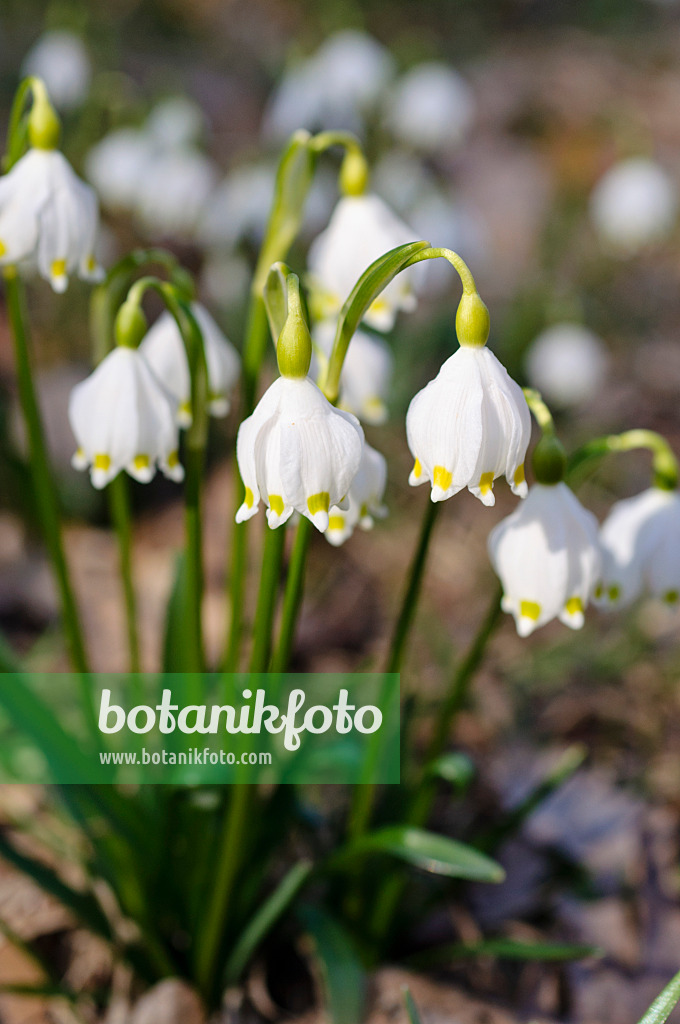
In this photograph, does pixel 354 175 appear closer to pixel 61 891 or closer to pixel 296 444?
pixel 296 444

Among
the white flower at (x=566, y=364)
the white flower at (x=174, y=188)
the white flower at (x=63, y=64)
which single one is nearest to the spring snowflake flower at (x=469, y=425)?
the white flower at (x=566, y=364)

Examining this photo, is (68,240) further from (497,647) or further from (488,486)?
(497,647)

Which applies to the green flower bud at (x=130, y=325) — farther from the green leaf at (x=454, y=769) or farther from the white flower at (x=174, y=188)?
the white flower at (x=174, y=188)

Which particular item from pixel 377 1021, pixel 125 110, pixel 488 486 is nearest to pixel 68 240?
pixel 488 486

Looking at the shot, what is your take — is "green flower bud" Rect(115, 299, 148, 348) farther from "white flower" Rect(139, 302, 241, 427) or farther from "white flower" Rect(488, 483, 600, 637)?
"white flower" Rect(488, 483, 600, 637)

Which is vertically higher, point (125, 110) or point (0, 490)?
point (125, 110)

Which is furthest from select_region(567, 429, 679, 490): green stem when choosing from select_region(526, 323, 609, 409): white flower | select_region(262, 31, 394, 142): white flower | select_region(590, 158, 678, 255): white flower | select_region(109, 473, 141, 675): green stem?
select_region(262, 31, 394, 142): white flower
